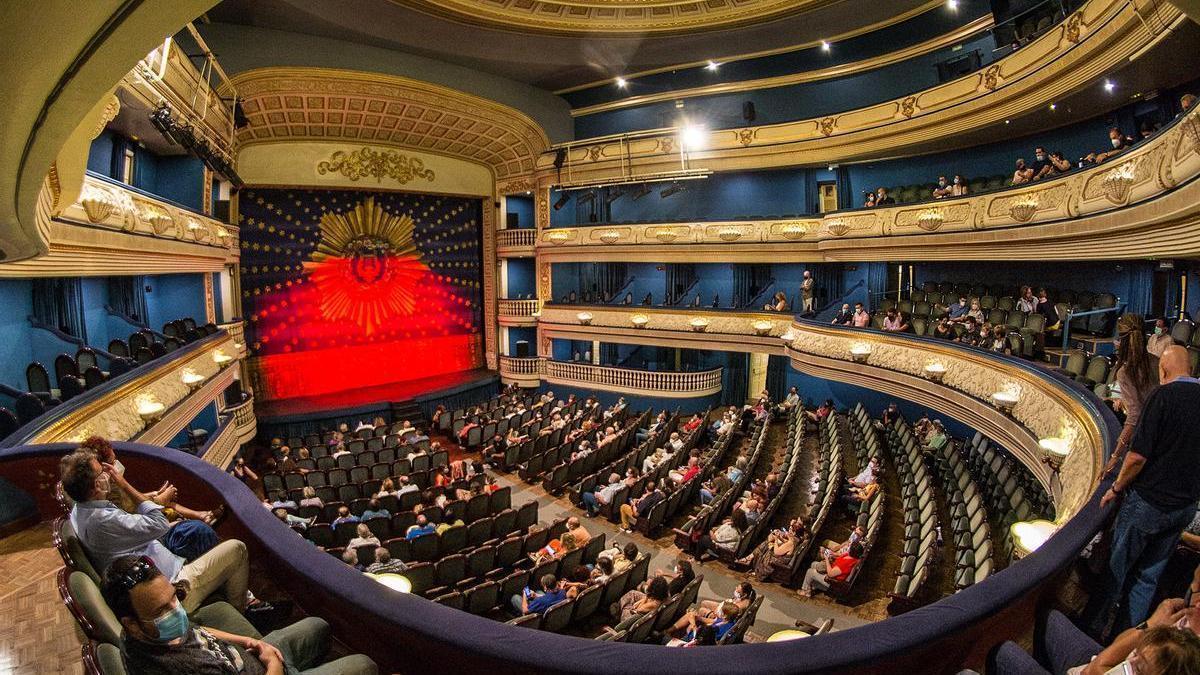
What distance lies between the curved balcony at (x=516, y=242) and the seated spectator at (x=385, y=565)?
46.2 feet

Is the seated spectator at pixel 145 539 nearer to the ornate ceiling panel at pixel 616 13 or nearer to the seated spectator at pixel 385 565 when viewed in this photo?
the seated spectator at pixel 385 565

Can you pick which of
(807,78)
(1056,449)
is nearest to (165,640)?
(1056,449)

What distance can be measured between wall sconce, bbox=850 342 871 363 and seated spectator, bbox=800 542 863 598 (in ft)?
17.5

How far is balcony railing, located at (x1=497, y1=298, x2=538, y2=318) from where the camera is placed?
19.8m

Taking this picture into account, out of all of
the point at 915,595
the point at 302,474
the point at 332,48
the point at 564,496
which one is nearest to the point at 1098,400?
the point at 915,595

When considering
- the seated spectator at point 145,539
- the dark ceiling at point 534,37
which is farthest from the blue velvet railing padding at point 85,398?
the dark ceiling at point 534,37

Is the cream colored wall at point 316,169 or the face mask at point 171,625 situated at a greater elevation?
the cream colored wall at point 316,169

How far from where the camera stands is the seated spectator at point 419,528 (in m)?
7.65

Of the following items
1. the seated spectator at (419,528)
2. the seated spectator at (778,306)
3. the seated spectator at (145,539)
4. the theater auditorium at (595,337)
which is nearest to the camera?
the theater auditorium at (595,337)

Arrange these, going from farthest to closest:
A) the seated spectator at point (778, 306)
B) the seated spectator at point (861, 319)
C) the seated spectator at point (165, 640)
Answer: the seated spectator at point (778, 306) → the seated spectator at point (861, 319) → the seated spectator at point (165, 640)

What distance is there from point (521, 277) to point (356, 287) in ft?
18.7

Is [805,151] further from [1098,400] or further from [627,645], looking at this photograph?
[627,645]

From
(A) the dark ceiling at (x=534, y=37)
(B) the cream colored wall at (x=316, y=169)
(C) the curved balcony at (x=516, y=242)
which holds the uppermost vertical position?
(A) the dark ceiling at (x=534, y=37)

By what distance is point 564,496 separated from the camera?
11039 millimetres
